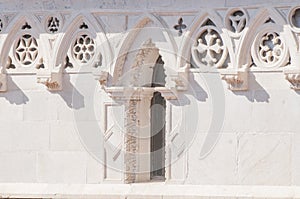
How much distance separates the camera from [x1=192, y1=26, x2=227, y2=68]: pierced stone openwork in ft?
37.9

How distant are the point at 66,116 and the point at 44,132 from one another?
0.83 feet

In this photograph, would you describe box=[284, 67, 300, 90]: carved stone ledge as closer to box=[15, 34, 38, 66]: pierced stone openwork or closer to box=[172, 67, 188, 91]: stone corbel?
box=[172, 67, 188, 91]: stone corbel

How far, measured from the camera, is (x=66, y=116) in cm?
1219

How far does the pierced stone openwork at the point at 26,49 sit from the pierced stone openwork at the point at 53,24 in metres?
0.19

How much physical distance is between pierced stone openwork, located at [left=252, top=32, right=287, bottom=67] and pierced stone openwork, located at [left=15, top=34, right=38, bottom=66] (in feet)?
6.82

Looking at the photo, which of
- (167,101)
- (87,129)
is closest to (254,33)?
(167,101)

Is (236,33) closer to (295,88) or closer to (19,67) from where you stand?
(295,88)

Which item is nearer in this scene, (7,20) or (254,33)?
(254,33)

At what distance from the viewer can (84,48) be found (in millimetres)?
12141

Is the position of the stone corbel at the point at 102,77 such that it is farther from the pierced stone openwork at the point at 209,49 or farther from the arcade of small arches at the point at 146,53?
the pierced stone openwork at the point at 209,49

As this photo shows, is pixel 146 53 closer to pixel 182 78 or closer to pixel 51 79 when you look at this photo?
pixel 182 78

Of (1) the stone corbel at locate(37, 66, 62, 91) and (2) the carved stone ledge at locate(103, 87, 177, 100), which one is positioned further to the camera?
(1) the stone corbel at locate(37, 66, 62, 91)

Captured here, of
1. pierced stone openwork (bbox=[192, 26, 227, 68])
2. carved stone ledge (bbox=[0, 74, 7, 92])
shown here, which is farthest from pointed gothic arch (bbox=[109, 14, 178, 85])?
carved stone ledge (bbox=[0, 74, 7, 92])

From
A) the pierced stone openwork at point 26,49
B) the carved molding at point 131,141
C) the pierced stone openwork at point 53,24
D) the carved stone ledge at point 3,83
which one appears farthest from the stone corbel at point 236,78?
the carved stone ledge at point 3,83
